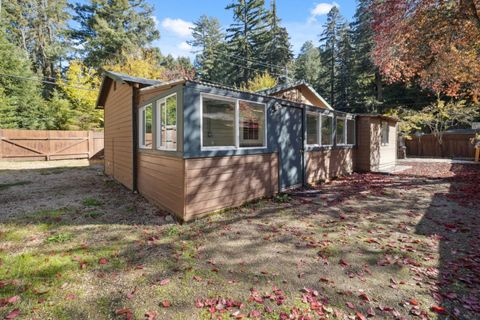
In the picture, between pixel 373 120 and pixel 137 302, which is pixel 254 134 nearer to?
pixel 137 302

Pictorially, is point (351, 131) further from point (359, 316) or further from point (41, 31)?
point (41, 31)

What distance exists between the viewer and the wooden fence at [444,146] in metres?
17.3

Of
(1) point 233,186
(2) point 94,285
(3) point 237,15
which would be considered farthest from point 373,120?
(3) point 237,15

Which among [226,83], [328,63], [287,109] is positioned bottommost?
[287,109]

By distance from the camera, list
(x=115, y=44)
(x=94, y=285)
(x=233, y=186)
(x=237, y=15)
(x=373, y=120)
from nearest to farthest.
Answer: (x=94, y=285), (x=233, y=186), (x=373, y=120), (x=115, y=44), (x=237, y=15)

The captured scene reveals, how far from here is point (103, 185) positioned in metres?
8.10

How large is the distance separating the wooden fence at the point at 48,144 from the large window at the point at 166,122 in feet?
37.9

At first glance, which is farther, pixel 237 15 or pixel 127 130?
pixel 237 15

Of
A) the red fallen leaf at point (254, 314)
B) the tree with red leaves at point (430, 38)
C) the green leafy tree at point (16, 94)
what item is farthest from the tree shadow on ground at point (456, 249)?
the green leafy tree at point (16, 94)

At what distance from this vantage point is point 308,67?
33.5 meters

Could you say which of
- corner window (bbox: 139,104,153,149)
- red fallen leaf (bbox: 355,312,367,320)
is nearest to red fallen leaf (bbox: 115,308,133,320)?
red fallen leaf (bbox: 355,312,367,320)

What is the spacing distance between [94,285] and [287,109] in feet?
18.5

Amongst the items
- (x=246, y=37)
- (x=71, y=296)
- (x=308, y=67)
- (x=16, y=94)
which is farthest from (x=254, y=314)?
(x=308, y=67)

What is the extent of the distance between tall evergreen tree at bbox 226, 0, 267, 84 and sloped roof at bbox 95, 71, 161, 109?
61.7 ft
